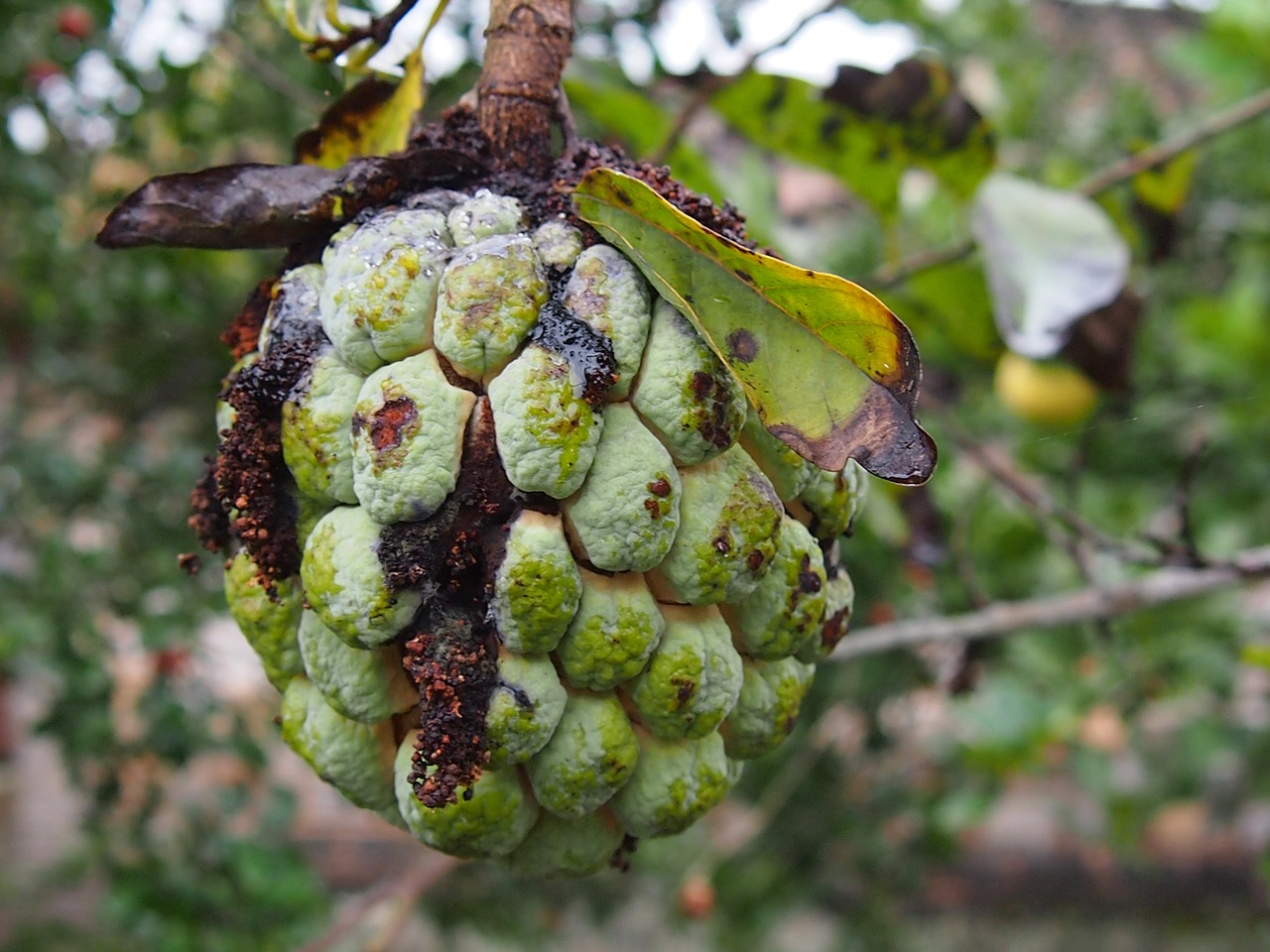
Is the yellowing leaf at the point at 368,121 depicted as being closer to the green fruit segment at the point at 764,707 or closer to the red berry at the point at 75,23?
the green fruit segment at the point at 764,707

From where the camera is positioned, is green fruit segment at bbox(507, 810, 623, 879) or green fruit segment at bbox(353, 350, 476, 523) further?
green fruit segment at bbox(507, 810, 623, 879)

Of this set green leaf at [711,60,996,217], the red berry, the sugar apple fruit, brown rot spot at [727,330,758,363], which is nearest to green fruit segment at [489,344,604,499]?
the sugar apple fruit

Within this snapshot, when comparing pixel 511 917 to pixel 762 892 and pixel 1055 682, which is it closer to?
pixel 762 892

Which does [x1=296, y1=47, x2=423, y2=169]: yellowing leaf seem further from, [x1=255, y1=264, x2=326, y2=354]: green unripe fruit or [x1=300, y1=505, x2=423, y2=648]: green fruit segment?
[x1=300, y1=505, x2=423, y2=648]: green fruit segment

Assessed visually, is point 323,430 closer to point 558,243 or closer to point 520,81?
point 558,243

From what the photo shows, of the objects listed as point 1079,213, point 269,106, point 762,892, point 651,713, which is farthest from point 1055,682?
point 269,106

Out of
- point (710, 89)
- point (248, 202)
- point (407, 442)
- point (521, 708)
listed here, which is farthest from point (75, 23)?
point (521, 708)
